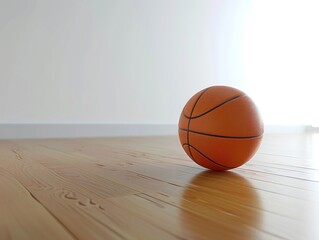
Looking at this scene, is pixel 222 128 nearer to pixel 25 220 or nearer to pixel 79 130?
pixel 25 220

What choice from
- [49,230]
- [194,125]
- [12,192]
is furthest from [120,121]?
[49,230]

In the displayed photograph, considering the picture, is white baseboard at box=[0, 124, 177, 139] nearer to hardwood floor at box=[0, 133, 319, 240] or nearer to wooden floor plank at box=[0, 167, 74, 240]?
hardwood floor at box=[0, 133, 319, 240]

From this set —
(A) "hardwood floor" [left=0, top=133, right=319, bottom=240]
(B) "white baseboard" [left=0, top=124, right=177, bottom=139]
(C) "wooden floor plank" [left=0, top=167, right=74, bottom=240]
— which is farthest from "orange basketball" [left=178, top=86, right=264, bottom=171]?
(B) "white baseboard" [left=0, top=124, right=177, bottom=139]

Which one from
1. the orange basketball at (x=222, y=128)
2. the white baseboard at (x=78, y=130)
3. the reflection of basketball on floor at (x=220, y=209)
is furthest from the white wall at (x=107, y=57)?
the reflection of basketball on floor at (x=220, y=209)

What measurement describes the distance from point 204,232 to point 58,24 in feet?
8.58

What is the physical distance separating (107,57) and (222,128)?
221 centimetres

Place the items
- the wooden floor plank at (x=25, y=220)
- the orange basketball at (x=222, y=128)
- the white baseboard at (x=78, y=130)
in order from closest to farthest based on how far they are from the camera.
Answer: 1. the wooden floor plank at (x=25, y=220)
2. the orange basketball at (x=222, y=128)
3. the white baseboard at (x=78, y=130)

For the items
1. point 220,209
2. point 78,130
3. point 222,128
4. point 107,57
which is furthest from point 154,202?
point 107,57

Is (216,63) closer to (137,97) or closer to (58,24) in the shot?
(137,97)

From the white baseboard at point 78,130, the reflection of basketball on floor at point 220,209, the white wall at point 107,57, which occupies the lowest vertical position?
the reflection of basketball on floor at point 220,209

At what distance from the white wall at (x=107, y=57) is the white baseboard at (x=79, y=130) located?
0.06 meters

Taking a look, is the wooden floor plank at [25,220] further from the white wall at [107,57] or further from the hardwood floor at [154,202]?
the white wall at [107,57]

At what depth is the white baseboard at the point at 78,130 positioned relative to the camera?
248 centimetres

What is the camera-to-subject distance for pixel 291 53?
475cm
